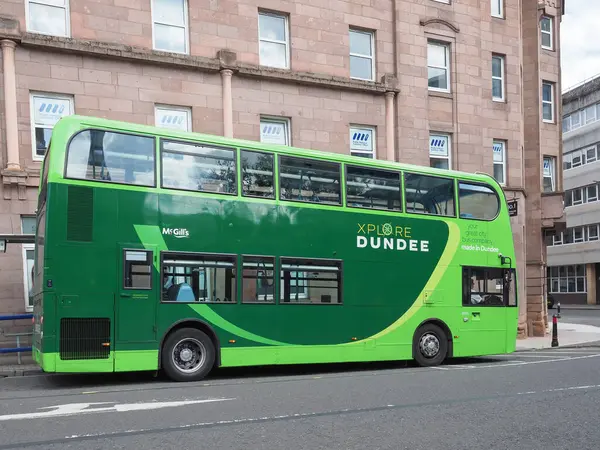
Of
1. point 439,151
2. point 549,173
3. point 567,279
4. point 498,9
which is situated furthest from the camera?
point 567,279

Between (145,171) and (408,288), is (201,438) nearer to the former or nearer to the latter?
(145,171)

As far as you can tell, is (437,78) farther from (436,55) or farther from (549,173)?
(549,173)

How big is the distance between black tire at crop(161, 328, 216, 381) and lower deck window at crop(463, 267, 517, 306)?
6.40m

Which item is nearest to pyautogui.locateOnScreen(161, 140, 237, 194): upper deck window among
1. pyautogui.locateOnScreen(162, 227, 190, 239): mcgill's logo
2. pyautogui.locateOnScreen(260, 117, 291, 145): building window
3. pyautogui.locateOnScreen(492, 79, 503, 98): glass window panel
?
pyautogui.locateOnScreen(162, 227, 190, 239): mcgill's logo

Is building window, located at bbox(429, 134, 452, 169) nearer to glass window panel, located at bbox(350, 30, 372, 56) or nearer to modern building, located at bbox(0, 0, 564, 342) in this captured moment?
modern building, located at bbox(0, 0, 564, 342)

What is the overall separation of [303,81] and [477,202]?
286 inches

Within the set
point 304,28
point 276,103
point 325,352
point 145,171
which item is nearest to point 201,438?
point 145,171

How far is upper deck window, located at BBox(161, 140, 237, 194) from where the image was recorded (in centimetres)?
1241

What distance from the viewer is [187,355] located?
12438 mm

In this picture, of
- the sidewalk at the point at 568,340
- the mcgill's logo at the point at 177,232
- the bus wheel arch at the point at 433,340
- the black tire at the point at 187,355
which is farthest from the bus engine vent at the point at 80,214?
the sidewalk at the point at 568,340

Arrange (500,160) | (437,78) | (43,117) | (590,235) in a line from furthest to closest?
(590,235) → (500,160) → (437,78) → (43,117)

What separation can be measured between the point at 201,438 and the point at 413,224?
9.10 metres

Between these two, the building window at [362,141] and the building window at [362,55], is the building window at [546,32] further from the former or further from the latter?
the building window at [362,141]

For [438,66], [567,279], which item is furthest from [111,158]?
[567,279]
